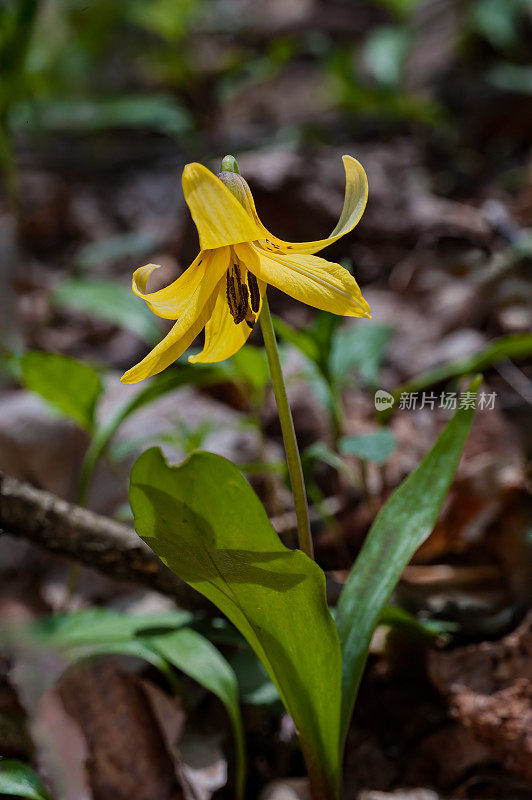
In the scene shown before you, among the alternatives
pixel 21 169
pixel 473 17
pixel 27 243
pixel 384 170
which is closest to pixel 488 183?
pixel 384 170

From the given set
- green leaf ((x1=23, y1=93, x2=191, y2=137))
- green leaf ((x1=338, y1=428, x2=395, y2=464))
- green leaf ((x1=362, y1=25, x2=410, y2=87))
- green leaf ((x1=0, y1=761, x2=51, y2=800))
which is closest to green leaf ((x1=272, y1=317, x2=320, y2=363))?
green leaf ((x1=338, y1=428, x2=395, y2=464))

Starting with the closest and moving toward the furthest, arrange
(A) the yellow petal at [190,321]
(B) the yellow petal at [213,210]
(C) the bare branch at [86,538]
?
(B) the yellow petal at [213,210], (A) the yellow petal at [190,321], (C) the bare branch at [86,538]

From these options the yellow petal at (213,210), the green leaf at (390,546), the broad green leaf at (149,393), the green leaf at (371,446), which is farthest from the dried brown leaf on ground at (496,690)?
the yellow petal at (213,210)

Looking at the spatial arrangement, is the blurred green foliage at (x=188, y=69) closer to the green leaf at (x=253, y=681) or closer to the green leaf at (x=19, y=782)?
the green leaf at (x=253, y=681)

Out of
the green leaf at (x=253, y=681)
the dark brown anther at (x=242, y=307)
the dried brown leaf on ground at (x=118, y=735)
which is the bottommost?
the dried brown leaf on ground at (x=118, y=735)

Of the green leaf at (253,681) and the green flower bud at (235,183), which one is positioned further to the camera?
the green leaf at (253,681)

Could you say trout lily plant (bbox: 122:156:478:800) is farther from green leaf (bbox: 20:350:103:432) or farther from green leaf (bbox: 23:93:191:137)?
green leaf (bbox: 23:93:191:137)
